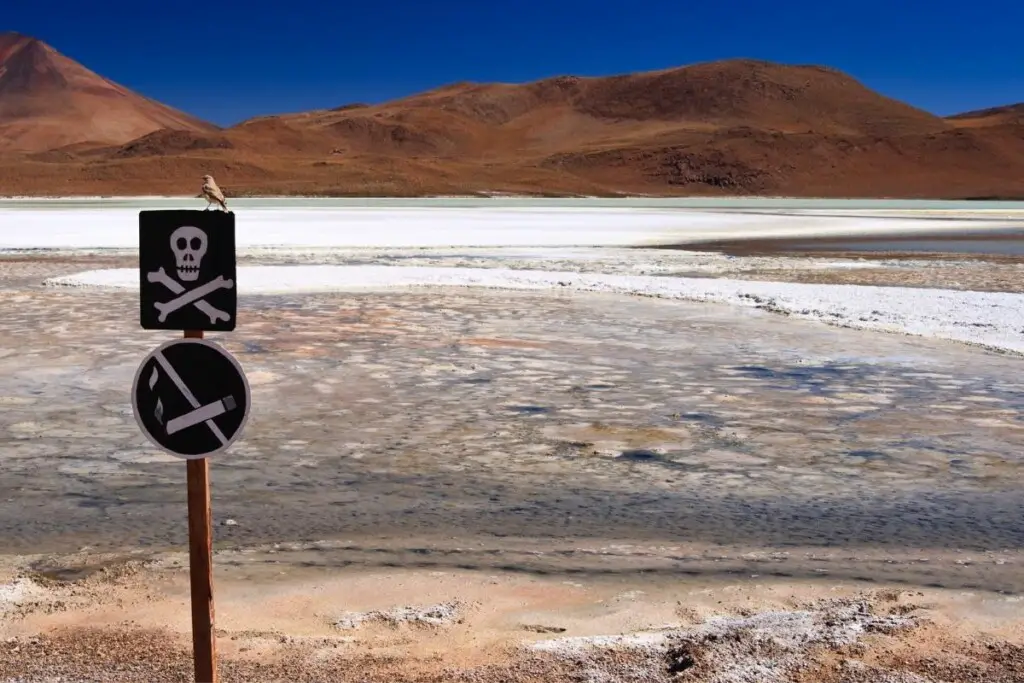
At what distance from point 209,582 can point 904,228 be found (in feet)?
149

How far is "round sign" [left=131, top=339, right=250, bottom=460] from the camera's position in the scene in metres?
3.69

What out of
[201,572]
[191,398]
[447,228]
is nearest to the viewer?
[191,398]

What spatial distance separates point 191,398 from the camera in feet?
12.2

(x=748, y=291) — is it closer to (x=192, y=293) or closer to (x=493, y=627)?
(x=493, y=627)

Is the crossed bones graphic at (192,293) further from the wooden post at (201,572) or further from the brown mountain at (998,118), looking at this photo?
the brown mountain at (998,118)

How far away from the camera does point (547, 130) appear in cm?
19375

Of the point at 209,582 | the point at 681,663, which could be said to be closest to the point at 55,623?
the point at 209,582

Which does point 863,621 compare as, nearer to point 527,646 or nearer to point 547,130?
point 527,646

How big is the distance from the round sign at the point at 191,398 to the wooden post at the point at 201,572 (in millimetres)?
101

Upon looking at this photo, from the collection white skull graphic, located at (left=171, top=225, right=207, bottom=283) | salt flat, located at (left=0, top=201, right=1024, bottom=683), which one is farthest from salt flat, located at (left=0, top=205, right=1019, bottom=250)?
white skull graphic, located at (left=171, top=225, right=207, bottom=283)

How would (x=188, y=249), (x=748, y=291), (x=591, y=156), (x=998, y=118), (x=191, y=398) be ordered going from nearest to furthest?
(x=188, y=249) → (x=191, y=398) → (x=748, y=291) → (x=591, y=156) → (x=998, y=118)

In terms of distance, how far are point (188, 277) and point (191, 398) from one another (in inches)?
13.9

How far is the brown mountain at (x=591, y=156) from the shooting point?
110 metres

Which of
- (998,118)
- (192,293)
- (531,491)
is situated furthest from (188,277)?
(998,118)
